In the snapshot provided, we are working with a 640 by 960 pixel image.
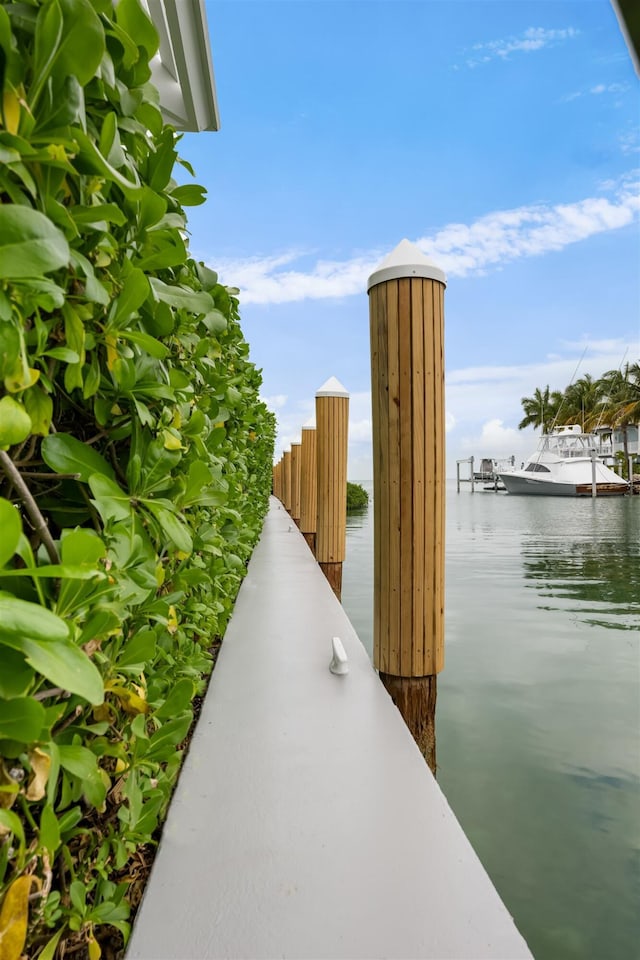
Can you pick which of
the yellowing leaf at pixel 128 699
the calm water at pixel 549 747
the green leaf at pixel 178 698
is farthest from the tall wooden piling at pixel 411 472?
the yellowing leaf at pixel 128 699

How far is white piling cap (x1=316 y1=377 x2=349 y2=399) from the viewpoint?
516 centimetres

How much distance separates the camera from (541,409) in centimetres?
4825

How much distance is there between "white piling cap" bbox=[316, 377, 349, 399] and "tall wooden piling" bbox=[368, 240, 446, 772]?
2.91 m

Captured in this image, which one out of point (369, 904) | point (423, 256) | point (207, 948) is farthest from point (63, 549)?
point (423, 256)

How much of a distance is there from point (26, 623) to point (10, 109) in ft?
1.67

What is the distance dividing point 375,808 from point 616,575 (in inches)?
270

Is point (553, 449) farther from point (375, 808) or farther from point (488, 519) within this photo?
point (375, 808)

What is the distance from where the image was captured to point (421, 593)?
2.19 m

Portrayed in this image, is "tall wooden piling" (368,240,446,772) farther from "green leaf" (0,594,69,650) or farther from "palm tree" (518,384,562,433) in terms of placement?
"palm tree" (518,384,562,433)

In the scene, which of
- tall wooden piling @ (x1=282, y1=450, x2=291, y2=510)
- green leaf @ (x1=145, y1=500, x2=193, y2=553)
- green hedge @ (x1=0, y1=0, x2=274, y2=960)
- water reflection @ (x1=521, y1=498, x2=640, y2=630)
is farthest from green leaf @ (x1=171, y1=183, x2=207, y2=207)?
tall wooden piling @ (x1=282, y1=450, x2=291, y2=510)

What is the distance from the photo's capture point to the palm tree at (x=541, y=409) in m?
46.7

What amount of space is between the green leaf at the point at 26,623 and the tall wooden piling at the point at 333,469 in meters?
4.69

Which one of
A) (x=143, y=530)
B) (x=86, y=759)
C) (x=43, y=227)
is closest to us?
(x=43, y=227)

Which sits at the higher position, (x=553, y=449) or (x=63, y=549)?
(x=553, y=449)
